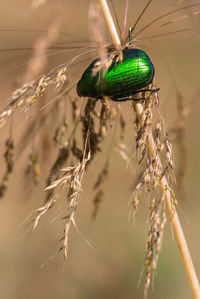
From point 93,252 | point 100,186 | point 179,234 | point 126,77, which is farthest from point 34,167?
point 93,252

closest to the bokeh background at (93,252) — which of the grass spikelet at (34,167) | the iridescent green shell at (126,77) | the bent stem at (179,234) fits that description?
the grass spikelet at (34,167)

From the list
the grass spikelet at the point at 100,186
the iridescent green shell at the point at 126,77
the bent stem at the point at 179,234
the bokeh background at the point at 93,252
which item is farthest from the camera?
the bokeh background at the point at 93,252

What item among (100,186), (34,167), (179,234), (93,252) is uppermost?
(34,167)

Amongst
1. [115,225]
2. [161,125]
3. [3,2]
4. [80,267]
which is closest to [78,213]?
[115,225]

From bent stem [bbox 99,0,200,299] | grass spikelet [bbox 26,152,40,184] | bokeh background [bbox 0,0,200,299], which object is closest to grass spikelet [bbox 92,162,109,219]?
grass spikelet [bbox 26,152,40,184]

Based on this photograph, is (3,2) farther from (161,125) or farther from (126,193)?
(161,125)

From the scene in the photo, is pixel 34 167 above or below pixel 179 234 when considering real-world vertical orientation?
above

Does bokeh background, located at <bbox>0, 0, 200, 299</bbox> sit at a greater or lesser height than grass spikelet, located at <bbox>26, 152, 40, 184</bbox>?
lesser

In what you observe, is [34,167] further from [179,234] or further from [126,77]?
[179,234]

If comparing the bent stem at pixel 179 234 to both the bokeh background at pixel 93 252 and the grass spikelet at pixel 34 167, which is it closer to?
the grass spikelet at pixel 34 167

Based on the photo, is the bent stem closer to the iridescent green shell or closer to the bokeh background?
the iridescent green shell
